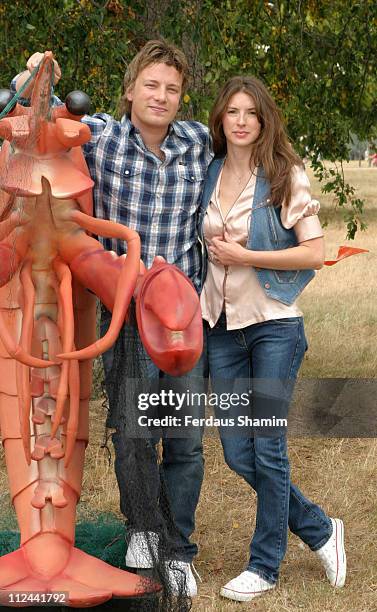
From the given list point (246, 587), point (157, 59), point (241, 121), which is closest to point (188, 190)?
point (241, 121)

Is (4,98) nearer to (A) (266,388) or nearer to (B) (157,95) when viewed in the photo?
(B) (157,95)

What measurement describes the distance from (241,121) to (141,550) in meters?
1.39

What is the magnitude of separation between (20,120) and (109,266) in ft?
1.45

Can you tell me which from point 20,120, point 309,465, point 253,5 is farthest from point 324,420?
point 20,120

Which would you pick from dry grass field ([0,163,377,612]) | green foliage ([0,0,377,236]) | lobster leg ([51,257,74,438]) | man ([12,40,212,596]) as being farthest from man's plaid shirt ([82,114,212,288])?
green foliage ([0,0,377,236])

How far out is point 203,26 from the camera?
509cm

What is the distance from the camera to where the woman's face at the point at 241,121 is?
3238 millimetres

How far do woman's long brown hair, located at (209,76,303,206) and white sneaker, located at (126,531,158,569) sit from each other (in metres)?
1.15

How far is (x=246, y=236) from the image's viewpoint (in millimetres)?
3264

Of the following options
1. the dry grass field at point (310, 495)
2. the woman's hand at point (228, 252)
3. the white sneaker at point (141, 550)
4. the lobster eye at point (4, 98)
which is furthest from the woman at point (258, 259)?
the lobster eye at point (4, 98)

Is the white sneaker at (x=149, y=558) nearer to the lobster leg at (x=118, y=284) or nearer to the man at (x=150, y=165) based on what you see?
the man at (x=150, y=165)

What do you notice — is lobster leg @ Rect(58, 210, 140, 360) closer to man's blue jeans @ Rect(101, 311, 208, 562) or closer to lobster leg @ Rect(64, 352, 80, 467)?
lobster leg @ Rect(64, 352, 80, 467)

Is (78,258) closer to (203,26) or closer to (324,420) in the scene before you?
(203,26)

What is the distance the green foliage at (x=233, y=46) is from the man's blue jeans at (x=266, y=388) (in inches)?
74.8
